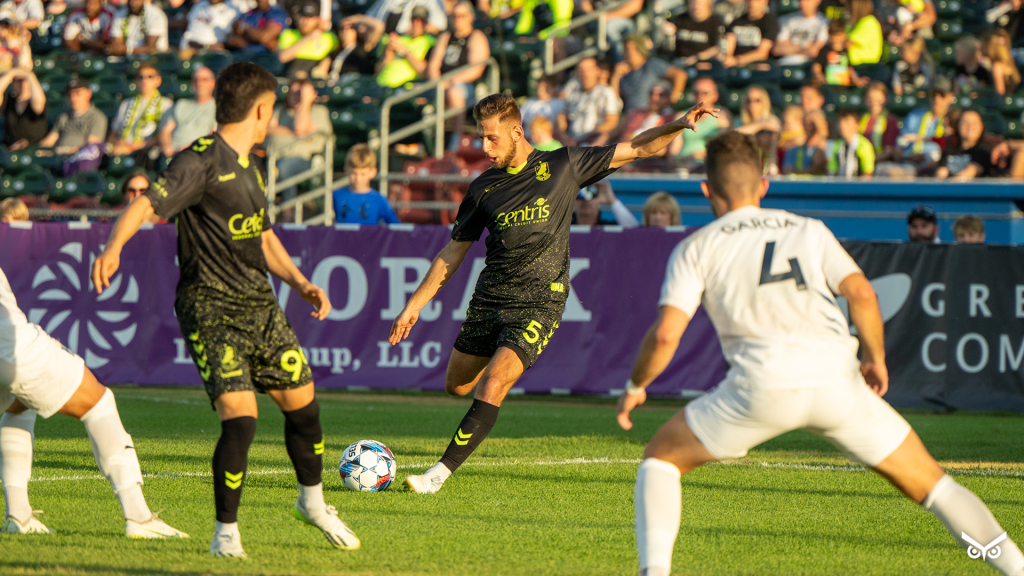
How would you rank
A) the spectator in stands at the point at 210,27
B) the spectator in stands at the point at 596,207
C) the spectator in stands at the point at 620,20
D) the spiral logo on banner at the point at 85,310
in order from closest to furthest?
1. the spectator in stands at the point at 596,207
2. the spiral logo on banner at the point at 85,310
3. the spectator in stands at the point at 620,20
4. the spectator in stands at the point at 210,27

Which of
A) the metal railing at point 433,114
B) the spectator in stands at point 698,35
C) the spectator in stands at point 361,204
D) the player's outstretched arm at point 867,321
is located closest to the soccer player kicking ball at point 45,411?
the player's outstretched arm at point 867,321

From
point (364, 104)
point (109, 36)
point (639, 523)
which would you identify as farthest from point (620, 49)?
point (639, 523)

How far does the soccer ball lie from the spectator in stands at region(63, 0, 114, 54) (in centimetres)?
1646

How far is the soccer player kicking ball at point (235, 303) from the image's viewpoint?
483 centimetres

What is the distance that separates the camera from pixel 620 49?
58.6ft

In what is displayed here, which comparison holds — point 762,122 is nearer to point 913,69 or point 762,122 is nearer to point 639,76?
point 639,76

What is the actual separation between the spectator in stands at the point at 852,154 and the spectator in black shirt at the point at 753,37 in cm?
337

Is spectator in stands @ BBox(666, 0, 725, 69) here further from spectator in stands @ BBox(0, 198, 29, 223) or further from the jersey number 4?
the jersey number 4

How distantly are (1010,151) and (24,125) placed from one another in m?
14.5

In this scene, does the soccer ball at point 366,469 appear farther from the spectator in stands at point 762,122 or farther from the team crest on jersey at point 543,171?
the spectator in stands at point 762,122

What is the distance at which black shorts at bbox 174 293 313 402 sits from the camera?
4852mm

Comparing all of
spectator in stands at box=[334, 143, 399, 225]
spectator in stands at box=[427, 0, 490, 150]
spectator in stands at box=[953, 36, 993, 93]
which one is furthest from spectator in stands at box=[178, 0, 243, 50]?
spectator in stands at box=[953, 36, 993, 93]

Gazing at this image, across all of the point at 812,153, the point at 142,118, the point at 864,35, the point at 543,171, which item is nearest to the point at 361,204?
the point at 812,153

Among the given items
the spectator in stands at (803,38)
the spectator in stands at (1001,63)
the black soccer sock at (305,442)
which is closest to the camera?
the black soccer sock at (305,442)
